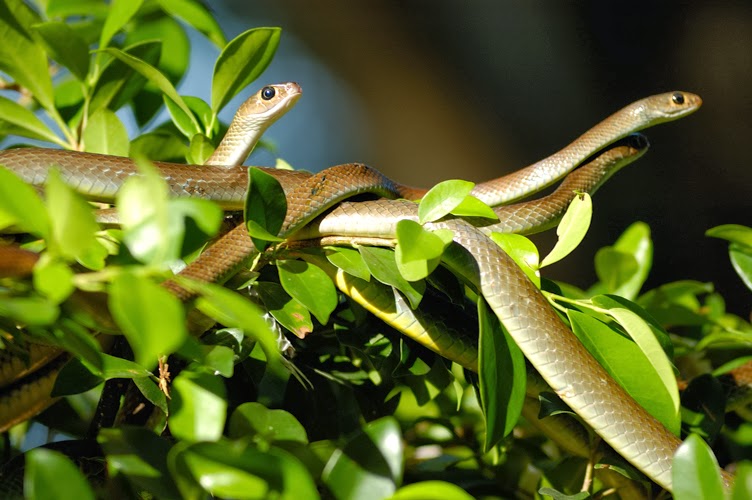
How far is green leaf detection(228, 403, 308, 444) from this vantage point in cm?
65

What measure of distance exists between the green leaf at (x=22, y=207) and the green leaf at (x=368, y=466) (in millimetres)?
274

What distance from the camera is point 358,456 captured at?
1.83 feet

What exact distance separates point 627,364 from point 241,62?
70cm

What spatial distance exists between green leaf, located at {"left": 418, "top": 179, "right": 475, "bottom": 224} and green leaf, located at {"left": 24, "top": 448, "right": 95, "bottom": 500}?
1.49 feet

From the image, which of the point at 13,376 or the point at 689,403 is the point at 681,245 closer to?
the point at 689,403

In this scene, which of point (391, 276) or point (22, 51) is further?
point (22, 51)

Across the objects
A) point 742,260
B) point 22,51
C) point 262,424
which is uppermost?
point 22,51

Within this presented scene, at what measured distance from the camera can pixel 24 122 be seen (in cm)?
114

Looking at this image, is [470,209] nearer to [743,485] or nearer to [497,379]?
[497,379]

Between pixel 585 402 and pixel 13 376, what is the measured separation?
681 mm

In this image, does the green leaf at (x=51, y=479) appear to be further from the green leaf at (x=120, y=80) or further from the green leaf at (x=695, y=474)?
the green leaf at (x=120, y=80)

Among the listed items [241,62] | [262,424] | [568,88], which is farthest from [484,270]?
[568,88]

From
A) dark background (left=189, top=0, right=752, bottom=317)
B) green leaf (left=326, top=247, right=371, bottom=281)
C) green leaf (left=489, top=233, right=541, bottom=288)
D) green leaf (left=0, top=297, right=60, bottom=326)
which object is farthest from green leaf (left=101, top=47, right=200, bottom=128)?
dark background (left=189, top=0, right=752, bottom=317)

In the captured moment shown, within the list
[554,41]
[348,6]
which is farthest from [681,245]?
[348,6]
